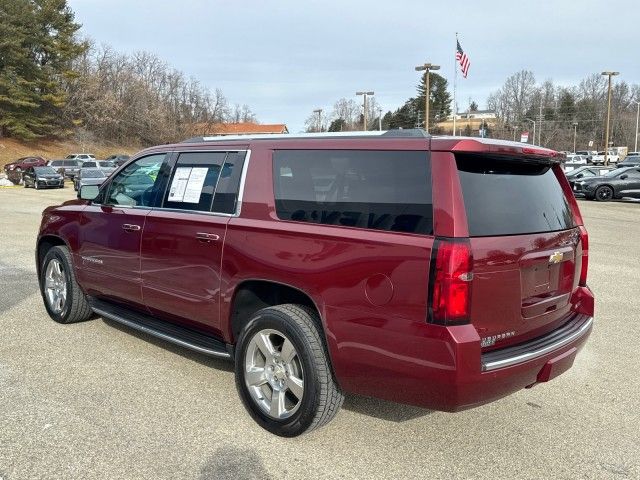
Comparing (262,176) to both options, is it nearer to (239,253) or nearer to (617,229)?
(239,253)

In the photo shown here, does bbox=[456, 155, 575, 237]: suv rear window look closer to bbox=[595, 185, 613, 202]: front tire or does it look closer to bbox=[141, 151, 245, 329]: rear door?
bbox=[141, 151, 245, 329]: rear door

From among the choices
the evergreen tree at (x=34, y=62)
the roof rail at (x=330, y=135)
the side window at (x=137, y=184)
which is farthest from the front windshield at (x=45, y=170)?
the roof rail at (x=330, y=135)

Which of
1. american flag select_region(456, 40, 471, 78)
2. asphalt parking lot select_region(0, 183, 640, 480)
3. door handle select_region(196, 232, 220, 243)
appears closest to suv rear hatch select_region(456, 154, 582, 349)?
asphalt parking lot select_region(0, 183, 640, 480)

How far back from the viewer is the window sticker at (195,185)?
160 inches

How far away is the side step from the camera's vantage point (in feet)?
12.7

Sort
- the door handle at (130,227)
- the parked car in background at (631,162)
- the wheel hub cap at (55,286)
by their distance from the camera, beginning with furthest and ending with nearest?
the parked car in background at (631,162) < the wheel hub cap at (55,286) < the door handle at (130,227)

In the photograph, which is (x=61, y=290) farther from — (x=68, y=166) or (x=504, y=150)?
(x=68, y=166)

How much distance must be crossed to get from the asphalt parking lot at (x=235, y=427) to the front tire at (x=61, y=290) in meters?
0.37

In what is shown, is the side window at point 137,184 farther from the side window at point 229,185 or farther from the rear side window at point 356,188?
the rear side window at point 356,188

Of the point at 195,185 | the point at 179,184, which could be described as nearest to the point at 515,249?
the point at 195,185

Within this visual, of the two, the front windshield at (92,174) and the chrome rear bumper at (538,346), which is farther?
the front windshield at (92,174)

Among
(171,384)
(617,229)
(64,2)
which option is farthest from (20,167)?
(171,384)

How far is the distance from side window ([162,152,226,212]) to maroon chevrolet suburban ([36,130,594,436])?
0.01 metres

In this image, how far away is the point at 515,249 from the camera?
9.62ft
